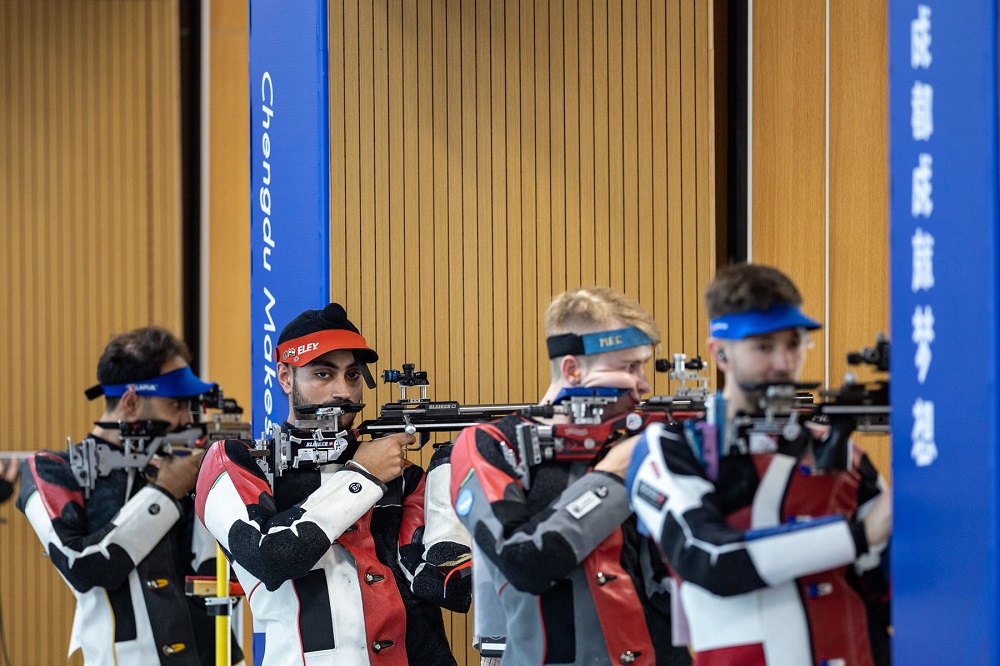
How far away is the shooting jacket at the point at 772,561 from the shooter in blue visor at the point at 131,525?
8.10 ft

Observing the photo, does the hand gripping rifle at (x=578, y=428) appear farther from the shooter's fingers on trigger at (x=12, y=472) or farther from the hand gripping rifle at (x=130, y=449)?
the shooter's fingers on trigger at (x=12, y=472)

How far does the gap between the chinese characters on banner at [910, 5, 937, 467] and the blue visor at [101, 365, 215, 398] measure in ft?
9.84

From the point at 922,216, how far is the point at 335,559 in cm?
195

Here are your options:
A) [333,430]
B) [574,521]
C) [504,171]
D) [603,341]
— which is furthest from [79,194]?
[574,521]

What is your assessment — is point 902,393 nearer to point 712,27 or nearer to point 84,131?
point 712,27

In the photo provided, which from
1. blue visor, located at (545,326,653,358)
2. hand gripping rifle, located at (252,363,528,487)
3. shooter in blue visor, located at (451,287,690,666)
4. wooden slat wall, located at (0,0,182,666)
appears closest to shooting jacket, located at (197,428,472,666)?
hand gripping rifle, located at (252,363,528,487)

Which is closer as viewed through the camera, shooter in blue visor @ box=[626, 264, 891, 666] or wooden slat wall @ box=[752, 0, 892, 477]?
shooter in blue visor @ box=[626, 264, 891, 666]

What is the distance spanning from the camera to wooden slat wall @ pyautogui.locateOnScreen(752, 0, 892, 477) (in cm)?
432

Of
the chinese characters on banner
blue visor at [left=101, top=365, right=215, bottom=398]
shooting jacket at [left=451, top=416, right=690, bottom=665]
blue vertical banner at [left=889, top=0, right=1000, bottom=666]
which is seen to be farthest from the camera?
blue visor at [left=101, top=365, right=215, bottom=398]

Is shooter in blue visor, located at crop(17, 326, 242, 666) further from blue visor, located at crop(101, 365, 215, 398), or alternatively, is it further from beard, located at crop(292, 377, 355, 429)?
beard, located at crop(292, 377, 355, 429)

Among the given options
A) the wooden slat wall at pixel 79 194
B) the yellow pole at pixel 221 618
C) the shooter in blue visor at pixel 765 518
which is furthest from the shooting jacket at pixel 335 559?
the wooden slat wall at pixel 79 194

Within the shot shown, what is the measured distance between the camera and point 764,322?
219 cm

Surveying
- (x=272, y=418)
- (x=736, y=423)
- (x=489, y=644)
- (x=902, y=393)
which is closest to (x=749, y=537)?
(x=736, y=423)

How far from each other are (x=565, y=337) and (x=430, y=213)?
2.51 meters
